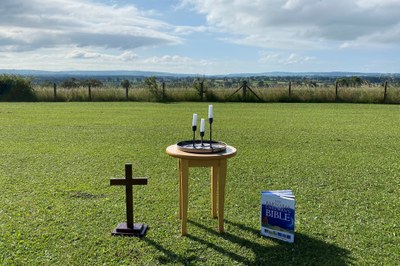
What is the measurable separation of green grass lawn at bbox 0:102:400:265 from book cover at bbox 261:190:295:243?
4.0 inches

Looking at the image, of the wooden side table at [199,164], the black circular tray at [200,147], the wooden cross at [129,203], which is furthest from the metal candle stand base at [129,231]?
the black circular tray at [200,147]

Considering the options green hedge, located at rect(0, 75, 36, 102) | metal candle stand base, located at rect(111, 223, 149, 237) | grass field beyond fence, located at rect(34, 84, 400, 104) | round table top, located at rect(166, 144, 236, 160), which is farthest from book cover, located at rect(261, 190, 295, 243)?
green hedge, located at rect(0, 75, 36, 102)

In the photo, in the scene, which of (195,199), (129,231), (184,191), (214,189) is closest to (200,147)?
(184,191)

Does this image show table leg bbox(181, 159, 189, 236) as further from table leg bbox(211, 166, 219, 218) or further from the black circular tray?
table leg bbox(211, 166, 219, 218)

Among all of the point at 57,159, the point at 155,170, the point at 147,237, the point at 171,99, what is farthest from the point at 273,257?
the point at 171,99

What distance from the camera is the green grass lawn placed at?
3271 millimetres

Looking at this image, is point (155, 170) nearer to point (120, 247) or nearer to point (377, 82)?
point (120, 247)

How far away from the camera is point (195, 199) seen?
4.69 meters

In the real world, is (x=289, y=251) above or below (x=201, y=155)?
below

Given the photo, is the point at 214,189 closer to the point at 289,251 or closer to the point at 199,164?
the point at 199,164

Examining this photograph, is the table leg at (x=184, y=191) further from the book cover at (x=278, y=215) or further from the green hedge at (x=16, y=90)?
the green hedge at (x=16, y=90)

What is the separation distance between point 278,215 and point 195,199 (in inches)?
56.9

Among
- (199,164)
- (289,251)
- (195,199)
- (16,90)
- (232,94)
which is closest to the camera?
(289,251)

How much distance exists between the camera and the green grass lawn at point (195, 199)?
10.7ft
